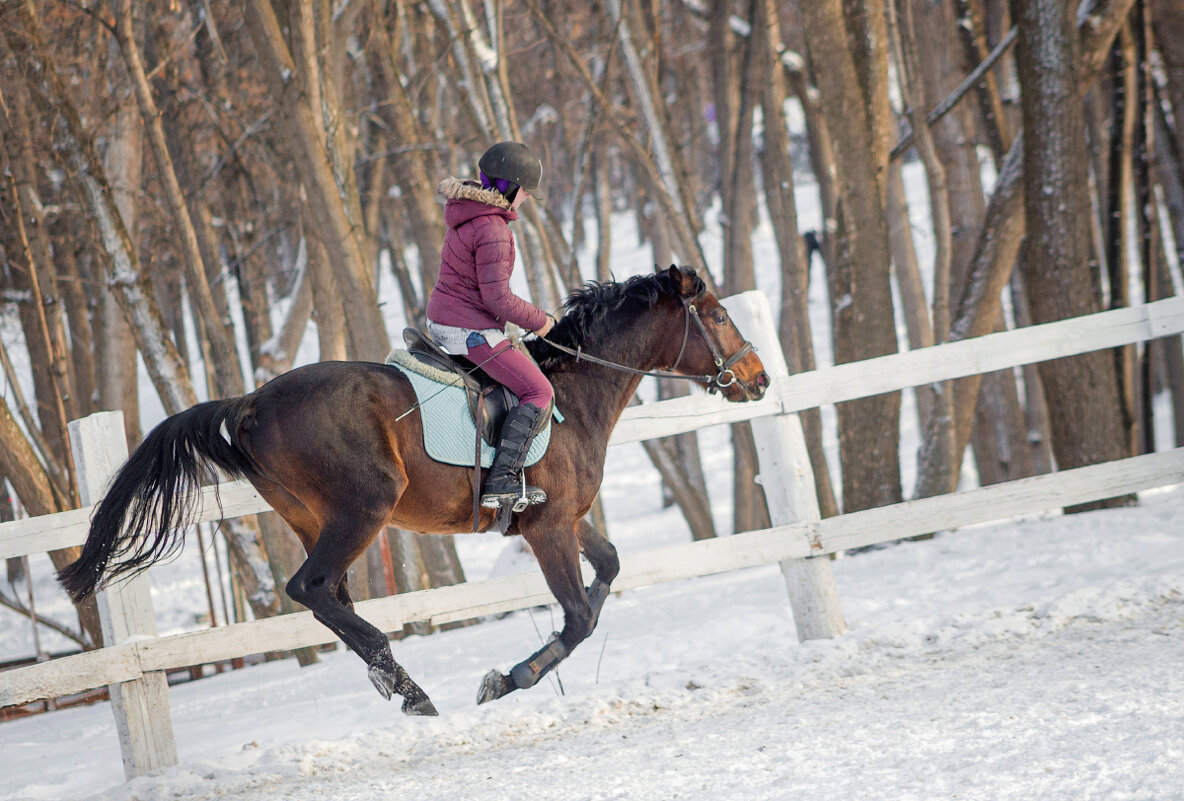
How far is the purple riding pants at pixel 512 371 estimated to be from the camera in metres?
4.45

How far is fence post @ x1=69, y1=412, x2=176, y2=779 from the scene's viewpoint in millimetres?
4855

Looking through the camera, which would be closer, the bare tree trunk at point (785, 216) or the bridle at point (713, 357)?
the bridle at point (713, 357)

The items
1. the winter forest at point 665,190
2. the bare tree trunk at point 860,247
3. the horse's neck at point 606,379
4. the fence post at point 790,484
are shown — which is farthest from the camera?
the bare tree trunk at point 860,247

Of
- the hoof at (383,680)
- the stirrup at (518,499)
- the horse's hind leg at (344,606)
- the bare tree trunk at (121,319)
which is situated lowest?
the hoof at (383,680)

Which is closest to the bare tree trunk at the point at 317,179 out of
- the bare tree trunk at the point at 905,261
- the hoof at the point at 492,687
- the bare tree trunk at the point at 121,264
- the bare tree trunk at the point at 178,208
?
the bare tree trunk at the point at 178,208

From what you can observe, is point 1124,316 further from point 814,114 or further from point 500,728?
point 814,114

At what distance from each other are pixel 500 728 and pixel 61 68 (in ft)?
39.7

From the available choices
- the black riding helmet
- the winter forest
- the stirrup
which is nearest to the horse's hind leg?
the stirrup

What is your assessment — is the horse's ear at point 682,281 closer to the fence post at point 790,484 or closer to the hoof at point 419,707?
the fence post at point 790,484

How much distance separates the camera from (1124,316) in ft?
19.9

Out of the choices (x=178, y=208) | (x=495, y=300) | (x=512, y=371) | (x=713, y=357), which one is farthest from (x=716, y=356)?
(x=178, y=208)

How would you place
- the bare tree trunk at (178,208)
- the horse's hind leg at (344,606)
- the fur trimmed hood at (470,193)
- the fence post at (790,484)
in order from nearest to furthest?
the horse's hind leg at (344,606) < the fur trimmed hood at (470,193) < the fence post at (790,484) < the bare tree trunk at (178,208)

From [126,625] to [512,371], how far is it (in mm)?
2410

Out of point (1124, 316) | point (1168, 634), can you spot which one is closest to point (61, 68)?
point (1124, 316)
